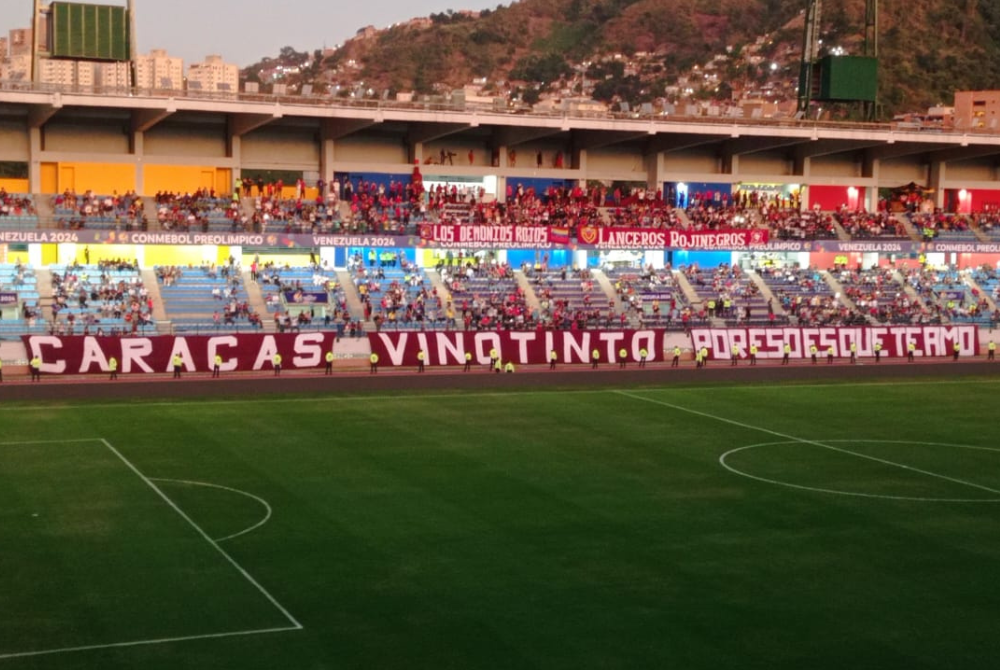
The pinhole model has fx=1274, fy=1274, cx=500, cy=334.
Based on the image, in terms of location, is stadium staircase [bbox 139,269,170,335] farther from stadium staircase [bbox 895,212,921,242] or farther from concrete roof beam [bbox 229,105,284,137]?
stadium staircase [bbox 895,212,921,242]

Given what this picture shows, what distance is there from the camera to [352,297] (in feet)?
156

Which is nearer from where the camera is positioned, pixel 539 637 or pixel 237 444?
pixel 539 637

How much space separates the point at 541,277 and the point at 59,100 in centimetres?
1952

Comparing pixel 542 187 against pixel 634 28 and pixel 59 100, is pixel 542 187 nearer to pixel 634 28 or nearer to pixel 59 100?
pixel 59 100

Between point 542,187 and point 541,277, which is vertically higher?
point 542,187

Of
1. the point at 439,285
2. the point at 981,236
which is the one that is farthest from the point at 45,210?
the point at 981,236

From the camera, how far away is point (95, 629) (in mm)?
14680

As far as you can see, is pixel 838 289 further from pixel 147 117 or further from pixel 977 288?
pixel 147 117

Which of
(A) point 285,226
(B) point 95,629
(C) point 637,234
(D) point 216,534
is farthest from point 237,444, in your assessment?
(C) point 637,234

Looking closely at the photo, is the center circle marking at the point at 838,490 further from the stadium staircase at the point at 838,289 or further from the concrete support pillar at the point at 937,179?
the concrete support pillar at the point at 937,179

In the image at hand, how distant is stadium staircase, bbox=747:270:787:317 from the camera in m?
52.6

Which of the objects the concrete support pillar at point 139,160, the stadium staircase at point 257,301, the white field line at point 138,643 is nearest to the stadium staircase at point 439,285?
the stadium staircase at point 257,301

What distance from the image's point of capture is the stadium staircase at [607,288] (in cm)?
5072

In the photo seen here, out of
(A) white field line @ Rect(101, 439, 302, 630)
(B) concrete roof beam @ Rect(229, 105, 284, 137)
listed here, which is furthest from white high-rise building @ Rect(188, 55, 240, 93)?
(A) white field line @ Rect(101, 439, 302, 630)
